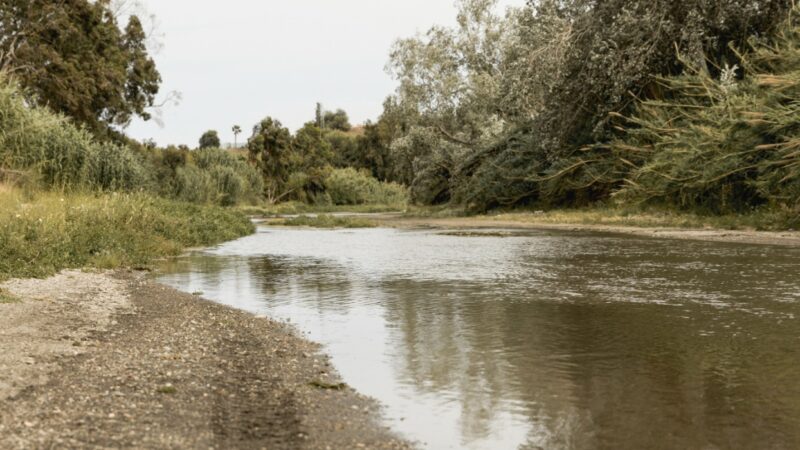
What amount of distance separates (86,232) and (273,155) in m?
51.4

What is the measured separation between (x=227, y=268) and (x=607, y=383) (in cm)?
1167

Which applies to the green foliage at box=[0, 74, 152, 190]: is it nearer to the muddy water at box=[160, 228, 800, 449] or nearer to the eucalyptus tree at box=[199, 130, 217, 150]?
the muddy water at box=[160, 228, 800, 449]

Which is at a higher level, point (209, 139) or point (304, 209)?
point (209, 139)

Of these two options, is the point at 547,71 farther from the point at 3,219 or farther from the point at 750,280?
the point at 3,219

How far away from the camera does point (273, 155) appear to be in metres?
67.3

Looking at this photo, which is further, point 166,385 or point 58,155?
point 58,155

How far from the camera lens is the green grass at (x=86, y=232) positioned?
42.2 ft

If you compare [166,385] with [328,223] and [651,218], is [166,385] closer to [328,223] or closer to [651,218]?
[651,218]

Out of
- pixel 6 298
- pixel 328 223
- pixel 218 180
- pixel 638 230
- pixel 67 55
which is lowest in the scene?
pixel 638 230

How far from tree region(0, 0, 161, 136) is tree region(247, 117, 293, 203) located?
20.6 meters

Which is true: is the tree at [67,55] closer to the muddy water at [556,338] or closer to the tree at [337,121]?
the muddy water at [556,338]

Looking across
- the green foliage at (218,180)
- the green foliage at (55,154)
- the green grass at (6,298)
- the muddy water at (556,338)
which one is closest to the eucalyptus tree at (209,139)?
the green foliage at (218,180)

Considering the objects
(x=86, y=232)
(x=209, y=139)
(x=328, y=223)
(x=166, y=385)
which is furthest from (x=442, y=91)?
(x=209, y=139)

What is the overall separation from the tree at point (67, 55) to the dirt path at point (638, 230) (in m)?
18.8
